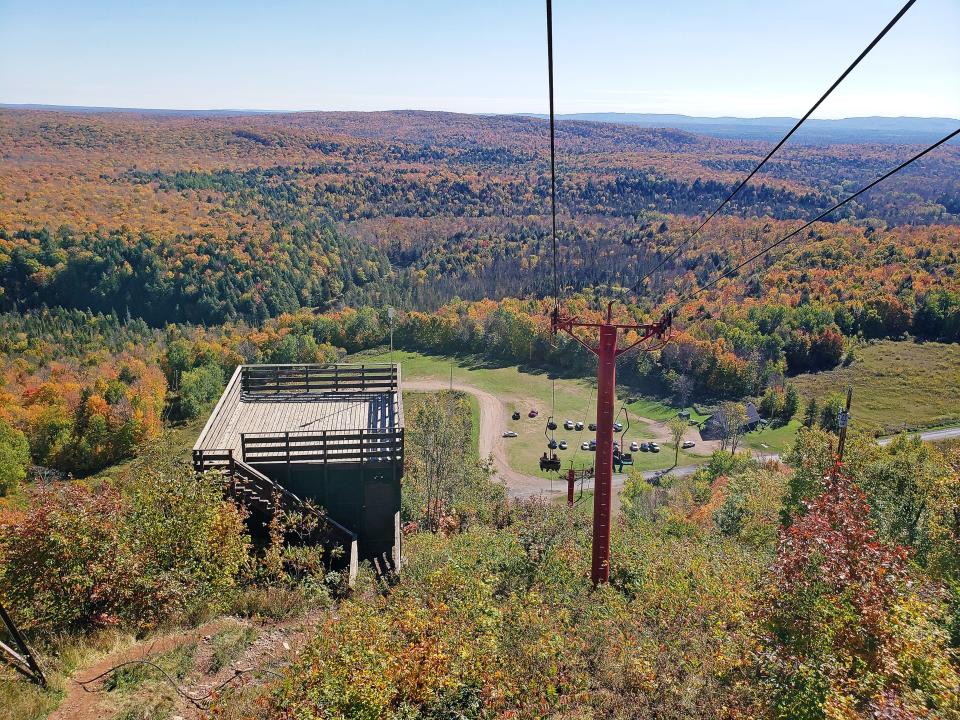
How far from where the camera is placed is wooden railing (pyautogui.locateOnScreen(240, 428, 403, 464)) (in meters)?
15.0

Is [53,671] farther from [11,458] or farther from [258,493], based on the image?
[11,458]

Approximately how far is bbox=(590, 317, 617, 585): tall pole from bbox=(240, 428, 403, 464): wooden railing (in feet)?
15.4

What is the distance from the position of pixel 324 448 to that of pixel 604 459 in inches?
251

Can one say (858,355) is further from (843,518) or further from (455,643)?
(455,643)

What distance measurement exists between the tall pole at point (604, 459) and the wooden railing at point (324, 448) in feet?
15.4

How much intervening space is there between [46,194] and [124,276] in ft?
106

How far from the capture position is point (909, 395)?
2680 inches

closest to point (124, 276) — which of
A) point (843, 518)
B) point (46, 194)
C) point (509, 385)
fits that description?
point (46, 194)

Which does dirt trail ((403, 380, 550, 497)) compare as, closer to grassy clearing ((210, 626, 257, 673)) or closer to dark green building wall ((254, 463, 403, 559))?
dark green building wall ((254, 463, 403, 559))

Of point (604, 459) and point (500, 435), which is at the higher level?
point (604, 459)

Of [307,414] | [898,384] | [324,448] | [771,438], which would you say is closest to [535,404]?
[771,438]

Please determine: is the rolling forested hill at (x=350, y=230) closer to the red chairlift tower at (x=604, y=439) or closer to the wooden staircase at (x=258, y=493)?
the wooden staircase at (x=258, y=493)

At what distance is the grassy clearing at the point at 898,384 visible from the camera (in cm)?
6280

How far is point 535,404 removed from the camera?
2616 inches
